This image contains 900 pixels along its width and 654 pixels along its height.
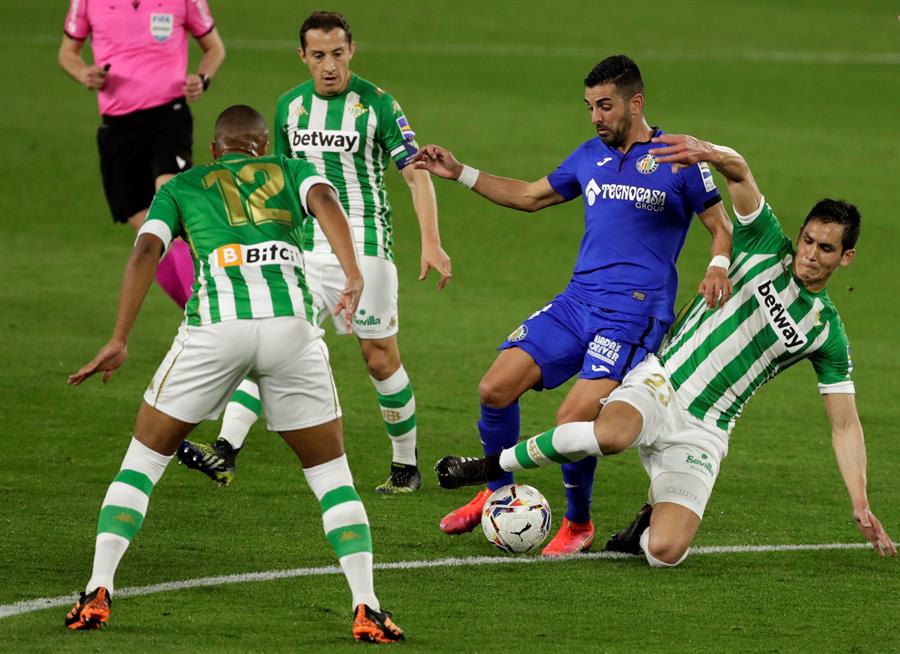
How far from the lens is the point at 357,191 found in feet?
30.0

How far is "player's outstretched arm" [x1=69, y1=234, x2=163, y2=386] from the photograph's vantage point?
5938 mm

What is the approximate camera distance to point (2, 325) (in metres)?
13.1

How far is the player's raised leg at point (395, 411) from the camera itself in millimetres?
8914

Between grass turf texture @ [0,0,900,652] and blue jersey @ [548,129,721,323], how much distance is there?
4.11ft

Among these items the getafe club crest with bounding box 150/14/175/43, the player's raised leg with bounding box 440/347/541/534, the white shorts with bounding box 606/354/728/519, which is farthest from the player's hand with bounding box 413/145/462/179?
the getafe club crest with bounding box 150/14/175/43

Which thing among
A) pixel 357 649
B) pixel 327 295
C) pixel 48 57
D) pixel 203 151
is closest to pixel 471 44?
pixel 48 57

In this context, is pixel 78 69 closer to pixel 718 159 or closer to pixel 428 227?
pixel 428 227

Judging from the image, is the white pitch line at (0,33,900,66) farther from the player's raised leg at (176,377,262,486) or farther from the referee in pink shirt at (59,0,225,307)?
the player's raised leg at (176,377,262,486)

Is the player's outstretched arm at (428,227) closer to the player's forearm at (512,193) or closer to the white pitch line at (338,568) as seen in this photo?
the player's forearm at (512,193)

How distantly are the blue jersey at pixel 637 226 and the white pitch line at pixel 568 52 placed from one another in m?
23.0

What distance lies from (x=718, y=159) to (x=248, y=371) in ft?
7.86

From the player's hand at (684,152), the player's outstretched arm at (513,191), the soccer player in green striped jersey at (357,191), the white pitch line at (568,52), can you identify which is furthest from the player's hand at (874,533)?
the white pitch line at (568,52)

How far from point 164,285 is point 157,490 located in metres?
2.94

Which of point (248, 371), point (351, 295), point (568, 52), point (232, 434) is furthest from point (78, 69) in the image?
point (568, 52)
